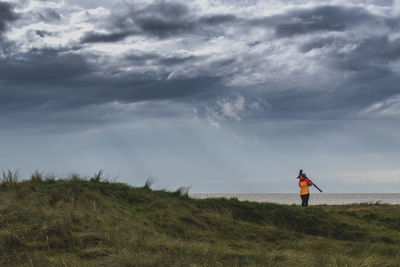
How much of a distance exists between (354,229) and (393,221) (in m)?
3.92

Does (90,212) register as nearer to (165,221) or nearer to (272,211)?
(165,221)

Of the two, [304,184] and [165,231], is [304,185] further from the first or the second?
[165,231]

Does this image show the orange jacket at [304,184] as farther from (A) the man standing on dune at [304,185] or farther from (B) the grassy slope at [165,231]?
(B) the grassy slope at [165,231]

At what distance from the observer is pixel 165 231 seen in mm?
11727

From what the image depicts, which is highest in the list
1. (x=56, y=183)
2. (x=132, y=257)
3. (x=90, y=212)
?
(x=56, y=183)

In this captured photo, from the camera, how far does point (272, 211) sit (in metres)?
15.3

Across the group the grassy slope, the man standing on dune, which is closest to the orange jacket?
the man standing on dune

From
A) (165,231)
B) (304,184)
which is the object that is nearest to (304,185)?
(304,184)

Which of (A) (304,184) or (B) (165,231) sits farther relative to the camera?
(A) (304,184)

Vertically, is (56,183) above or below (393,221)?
above

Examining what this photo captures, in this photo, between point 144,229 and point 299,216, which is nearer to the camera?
point 144,229

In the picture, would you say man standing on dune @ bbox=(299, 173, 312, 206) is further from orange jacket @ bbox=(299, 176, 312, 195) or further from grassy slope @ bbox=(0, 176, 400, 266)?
grassy slope @ bbox=(0, 176, 400, 266)

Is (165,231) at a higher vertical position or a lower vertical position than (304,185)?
lower

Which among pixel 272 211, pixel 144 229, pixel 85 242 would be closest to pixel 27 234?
pixel 85 242
